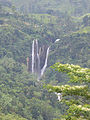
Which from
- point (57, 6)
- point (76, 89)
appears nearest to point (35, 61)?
point (76, 89)

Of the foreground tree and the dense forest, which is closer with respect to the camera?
the foreground tree

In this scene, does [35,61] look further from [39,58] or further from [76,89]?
[76,89]

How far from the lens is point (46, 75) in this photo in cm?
3753

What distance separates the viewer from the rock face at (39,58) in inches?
1585

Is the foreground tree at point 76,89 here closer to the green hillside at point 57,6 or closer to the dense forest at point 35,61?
the dense forest at point 35,61

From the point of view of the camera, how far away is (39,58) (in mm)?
41875

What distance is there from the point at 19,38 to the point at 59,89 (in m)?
36.5

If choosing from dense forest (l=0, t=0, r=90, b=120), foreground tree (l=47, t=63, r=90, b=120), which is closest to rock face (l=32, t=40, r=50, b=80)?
dense forest (l=0, t=0, r=90, b=120)

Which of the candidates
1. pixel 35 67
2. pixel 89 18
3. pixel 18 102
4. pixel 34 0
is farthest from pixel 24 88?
pixel 34 0

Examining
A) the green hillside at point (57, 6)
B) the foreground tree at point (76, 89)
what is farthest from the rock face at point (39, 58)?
the green hillside at point (57, 6)

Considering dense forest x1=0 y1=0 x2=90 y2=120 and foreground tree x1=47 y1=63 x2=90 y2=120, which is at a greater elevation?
foreground tree x1=47 y1=63 x2=90 y2=120

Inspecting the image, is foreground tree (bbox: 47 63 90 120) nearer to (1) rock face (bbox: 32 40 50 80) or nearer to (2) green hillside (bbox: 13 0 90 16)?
(1) rock face (bbox: 32 40 50 80)

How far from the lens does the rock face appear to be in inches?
1585

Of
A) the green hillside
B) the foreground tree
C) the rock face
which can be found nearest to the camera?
the foreground tree
